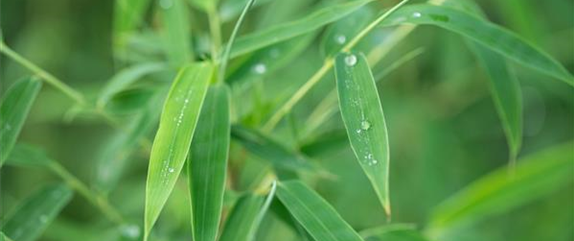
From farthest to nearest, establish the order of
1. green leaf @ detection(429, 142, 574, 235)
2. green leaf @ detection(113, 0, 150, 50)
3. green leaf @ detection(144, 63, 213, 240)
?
1. green leaf @ detection(429, 142, 574, 235)
2. green leaf @ detection(113, 0, 150, 50)
3. green leaf @ detection(144, 63, 213, 240)

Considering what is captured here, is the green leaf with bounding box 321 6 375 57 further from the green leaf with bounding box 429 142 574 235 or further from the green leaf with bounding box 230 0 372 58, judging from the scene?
the green leaf with bounding box 429 142 574 235

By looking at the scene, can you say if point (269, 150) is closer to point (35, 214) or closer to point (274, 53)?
point (274, 53)

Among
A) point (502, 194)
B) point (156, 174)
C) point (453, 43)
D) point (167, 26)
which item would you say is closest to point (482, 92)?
point (453, 43)

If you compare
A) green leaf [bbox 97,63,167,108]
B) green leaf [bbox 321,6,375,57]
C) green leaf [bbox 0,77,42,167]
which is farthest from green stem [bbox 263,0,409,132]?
green leaf [bbox 0,77,42,167]

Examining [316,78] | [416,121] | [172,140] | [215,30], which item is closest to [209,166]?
[172,140]

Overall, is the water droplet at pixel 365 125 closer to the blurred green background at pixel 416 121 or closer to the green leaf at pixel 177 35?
the green leaf at pixel 177 35

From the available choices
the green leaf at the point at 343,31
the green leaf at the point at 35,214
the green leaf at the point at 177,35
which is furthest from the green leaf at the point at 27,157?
the green leaf at the point at 343,31
